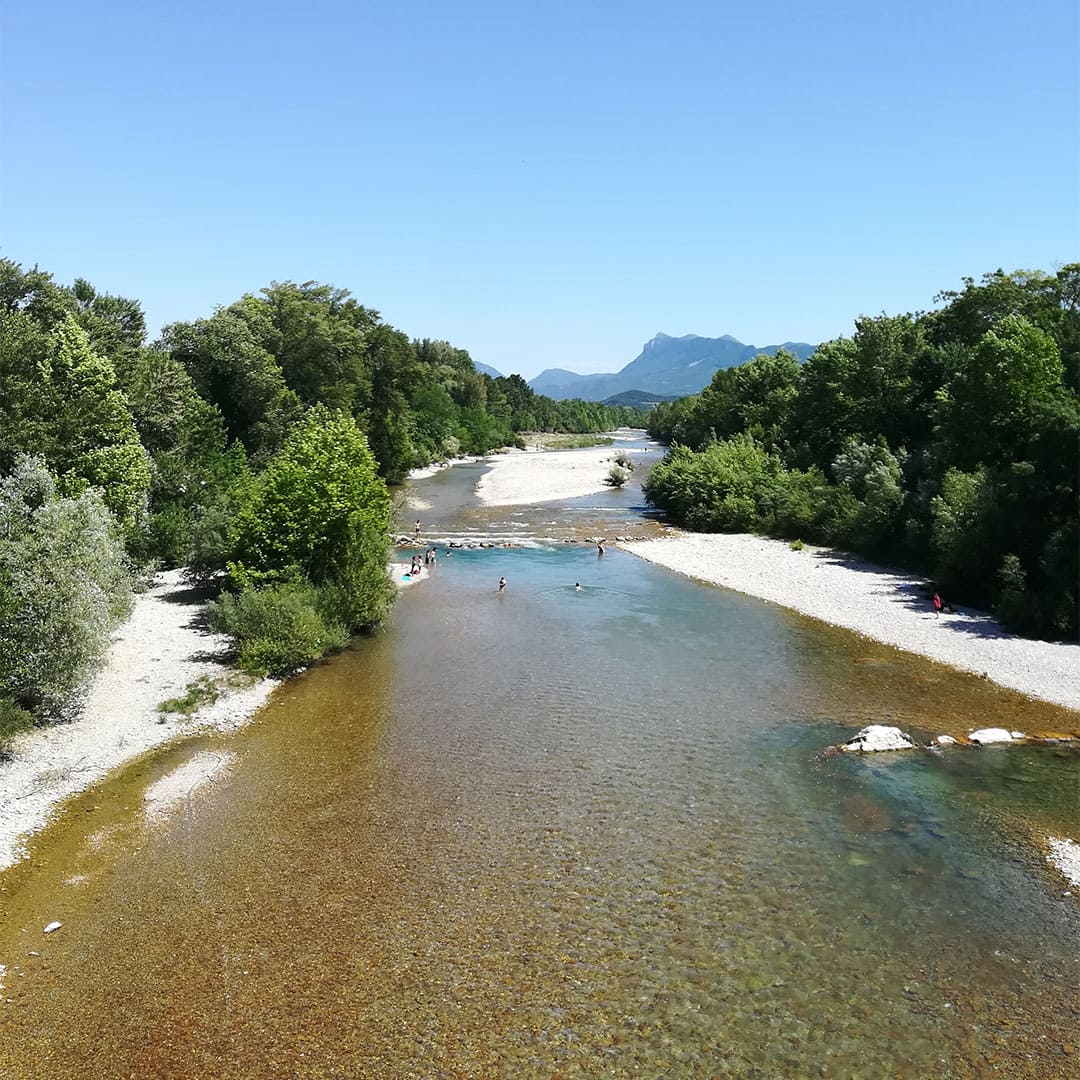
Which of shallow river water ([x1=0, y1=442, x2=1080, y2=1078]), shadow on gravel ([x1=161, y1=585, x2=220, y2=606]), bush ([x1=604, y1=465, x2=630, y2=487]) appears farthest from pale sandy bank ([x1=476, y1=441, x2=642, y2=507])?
shallow river water ([x1=0, y1=442, x2=1080, y2=1078])

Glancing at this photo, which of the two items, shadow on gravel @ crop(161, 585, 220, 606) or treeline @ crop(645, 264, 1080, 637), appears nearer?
treeline @ crop(645, 264, 1080, 637)

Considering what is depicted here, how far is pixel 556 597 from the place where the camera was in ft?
145

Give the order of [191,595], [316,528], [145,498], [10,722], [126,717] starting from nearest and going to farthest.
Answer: [10,722] → [126,717] → [316,528] → [191,595] → [145,498]

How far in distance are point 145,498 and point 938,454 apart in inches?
1669

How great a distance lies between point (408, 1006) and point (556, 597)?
30439 mm

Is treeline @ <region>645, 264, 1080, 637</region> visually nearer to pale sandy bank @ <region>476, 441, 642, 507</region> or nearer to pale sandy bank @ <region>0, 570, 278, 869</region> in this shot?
pale sandy bank @ <region>476, 441, 642, 507</region>

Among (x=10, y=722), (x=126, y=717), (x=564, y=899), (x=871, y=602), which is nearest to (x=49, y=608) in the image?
(x=10, y=722)

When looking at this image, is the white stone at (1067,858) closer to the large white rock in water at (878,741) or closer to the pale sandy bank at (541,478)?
the large white rock in water at (878,741)

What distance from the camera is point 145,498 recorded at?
40125mm

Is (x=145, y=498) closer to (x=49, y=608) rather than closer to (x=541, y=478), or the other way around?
(x=49, y=608)

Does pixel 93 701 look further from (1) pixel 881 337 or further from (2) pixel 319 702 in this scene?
(1) pixel 881 337

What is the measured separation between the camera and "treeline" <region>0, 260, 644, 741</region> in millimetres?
23828

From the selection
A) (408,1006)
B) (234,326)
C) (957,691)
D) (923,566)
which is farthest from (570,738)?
(234,326)

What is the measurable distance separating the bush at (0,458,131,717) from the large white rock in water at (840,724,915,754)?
22566 millimetres
